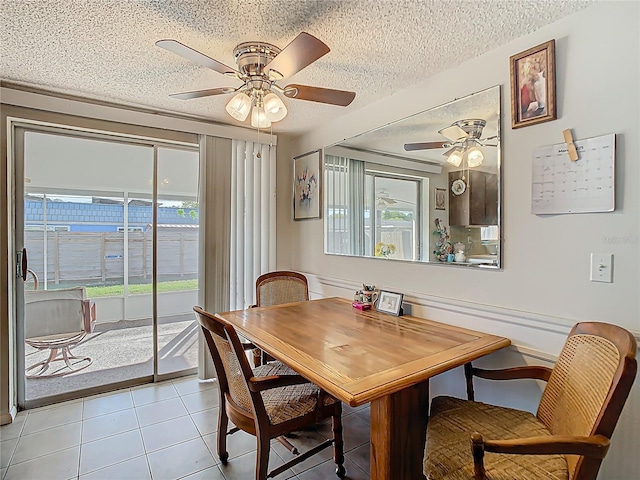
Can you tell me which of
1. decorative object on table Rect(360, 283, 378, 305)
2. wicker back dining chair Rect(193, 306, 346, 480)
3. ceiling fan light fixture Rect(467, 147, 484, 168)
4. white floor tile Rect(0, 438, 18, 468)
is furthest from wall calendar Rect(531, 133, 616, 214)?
white floor tile Rect(0, 438, 18, 468)

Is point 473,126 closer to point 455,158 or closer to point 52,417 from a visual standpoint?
point 455,158

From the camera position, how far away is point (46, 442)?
2145 mm

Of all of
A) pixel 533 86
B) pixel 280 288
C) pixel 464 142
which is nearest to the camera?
pixel 533 86

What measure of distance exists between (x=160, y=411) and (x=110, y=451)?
48cm

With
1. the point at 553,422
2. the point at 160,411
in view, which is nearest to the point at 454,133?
the point at 553,422

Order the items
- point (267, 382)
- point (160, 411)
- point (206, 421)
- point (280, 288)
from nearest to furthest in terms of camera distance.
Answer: point (267, 382) < point (206, 421) < point (160, 411) < point (280, 288)

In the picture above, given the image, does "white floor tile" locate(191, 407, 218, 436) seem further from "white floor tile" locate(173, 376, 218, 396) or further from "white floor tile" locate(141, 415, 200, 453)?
"white floor tile" locate(173, 376, 218, 396)

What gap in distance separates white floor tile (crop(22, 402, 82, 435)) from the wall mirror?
2373 millimetres

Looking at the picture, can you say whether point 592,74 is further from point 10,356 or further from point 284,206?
point 10,356

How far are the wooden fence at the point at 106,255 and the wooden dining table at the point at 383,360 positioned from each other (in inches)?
49.9

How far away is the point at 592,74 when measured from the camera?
1.49 meters

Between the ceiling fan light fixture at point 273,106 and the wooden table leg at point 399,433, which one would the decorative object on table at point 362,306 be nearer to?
the wooden table leg at point 399,433

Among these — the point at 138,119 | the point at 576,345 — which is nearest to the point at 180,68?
the point at 138,119

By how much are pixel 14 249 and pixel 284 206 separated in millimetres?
2208
